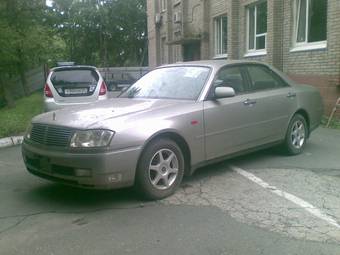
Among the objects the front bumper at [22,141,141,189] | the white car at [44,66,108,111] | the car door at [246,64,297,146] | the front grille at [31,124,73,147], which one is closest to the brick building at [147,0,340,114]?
the car door at [246,64,297,146]

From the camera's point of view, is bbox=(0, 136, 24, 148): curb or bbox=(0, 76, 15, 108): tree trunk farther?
bbox=(0, 76, 15, 108): tree trunk

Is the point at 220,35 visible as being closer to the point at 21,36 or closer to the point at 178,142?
the point at 21,36

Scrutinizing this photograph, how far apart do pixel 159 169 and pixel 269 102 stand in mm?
2407

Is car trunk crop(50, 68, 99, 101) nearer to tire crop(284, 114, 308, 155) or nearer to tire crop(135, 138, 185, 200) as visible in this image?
tire crop(284, 114, 308, 155)

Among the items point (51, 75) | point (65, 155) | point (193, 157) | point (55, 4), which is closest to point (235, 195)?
point (193, 157)

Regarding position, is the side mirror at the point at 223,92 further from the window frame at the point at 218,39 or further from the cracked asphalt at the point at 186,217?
the window frame at the point at 218,39

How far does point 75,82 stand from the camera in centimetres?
1130

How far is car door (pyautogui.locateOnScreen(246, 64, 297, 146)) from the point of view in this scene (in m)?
6.75

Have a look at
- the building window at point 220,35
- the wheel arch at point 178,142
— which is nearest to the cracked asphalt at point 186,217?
the wheel arch at point 178,142

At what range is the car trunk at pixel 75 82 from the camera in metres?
11.2

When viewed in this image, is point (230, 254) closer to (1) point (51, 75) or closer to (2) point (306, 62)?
(1) point (51, 75)

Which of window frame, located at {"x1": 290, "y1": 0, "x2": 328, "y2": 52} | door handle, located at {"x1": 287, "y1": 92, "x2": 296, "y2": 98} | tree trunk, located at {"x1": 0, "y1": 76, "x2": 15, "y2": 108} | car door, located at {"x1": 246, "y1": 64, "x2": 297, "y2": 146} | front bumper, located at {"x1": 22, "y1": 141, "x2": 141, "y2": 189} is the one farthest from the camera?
tree trunk, located at {"x1": 0, "y1": 76, "x2": 15, "y2": 108}

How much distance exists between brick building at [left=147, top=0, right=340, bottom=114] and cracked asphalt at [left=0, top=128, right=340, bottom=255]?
5.80m

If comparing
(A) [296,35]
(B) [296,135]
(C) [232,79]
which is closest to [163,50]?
(A) [296,35]
